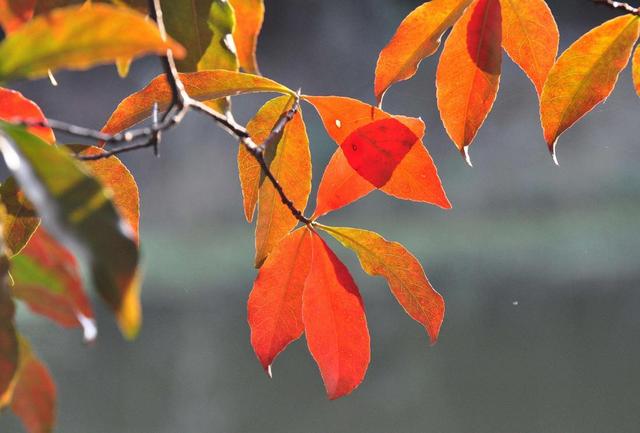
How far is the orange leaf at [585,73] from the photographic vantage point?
456 millimetres

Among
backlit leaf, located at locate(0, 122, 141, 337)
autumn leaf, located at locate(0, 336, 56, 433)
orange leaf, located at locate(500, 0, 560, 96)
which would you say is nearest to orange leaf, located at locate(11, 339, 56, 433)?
autumn leaf, located at locate(0, 336, 56, 433)

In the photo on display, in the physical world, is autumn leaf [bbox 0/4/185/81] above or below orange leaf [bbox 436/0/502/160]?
above

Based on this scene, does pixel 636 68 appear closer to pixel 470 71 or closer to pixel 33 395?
pixel 470 71

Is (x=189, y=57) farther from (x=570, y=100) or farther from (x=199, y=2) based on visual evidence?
(x=570, y=100)

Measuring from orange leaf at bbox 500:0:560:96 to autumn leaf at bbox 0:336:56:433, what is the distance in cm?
31

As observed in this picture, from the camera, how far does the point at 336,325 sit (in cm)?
46

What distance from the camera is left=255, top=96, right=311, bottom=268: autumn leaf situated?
47cm

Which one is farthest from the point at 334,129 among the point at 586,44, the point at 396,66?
the point at 586,44

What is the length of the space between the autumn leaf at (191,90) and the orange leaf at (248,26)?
0.01m

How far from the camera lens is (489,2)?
0.46m

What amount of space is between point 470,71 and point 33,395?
30cm

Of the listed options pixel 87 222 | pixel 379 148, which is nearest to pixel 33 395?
pixel 87 222

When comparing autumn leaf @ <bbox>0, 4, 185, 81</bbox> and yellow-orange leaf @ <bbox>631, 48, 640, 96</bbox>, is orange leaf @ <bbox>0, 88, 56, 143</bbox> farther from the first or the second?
yellow-orange leaf @ <bbox>631, 48, 640, 96</bbox>

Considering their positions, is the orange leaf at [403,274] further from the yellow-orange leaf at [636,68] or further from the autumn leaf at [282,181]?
the yellow-orange leaf at [636,68]
